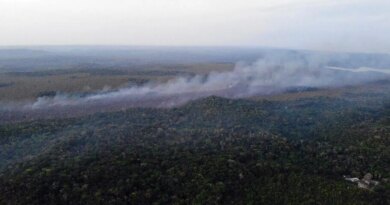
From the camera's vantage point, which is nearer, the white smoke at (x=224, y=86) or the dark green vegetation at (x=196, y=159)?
the dark green vegetation at (x=196, y=159)

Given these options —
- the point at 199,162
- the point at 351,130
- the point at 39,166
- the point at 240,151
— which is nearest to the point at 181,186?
the point at 199,162

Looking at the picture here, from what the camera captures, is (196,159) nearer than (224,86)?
Yes

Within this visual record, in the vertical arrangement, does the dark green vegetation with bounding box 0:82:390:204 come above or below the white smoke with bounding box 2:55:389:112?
above

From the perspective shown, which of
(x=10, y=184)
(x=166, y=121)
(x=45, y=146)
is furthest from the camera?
(x=166, y=121)

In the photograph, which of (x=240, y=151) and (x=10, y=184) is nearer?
(x=10, y=184)

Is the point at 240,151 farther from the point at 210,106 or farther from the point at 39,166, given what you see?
the point at 210,106

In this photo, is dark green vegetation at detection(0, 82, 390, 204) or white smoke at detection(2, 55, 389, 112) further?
white smoke at detection(2, 55, 389, 112)

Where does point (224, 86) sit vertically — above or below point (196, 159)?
below

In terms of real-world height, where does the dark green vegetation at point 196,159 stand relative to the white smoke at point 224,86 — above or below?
above
